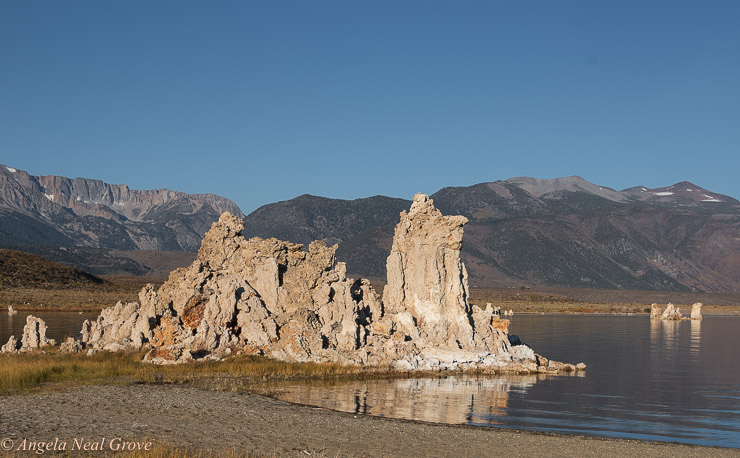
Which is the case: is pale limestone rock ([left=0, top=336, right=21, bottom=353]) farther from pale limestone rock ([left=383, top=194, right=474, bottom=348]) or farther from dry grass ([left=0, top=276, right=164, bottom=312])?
dry grass ([left=0, top=276, right=164, bottom=312])

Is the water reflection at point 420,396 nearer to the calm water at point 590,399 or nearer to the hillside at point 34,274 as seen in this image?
the calm water at point 590,399

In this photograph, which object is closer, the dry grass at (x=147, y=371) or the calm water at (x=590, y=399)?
the calm water at (x=590, y=399)

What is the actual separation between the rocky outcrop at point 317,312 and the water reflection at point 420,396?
2.51 metres

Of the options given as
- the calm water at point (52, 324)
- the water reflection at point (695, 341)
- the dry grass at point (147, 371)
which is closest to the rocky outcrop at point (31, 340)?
the dry grass at point (147, 371)

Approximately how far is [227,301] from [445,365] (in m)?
10.1

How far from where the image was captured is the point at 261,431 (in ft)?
66.6

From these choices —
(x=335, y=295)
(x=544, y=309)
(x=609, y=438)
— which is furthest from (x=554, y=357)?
(x=544, y=309)

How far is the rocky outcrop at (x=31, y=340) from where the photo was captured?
3544cm

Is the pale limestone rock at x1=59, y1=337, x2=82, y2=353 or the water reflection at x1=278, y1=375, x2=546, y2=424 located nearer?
the water reflection at x1=278, y1=375, x2=546, y2=424

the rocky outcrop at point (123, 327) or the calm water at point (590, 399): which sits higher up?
the rocky outcrop at point (123, 327)

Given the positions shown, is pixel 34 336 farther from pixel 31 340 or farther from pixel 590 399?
pixel 590 399

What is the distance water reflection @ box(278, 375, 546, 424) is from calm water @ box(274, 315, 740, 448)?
3 centimetres

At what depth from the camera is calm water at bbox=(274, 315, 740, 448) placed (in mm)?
23812

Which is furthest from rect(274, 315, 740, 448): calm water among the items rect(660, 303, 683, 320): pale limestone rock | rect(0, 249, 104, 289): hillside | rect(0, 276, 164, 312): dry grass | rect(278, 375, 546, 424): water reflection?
rect(0, 249, 104, 289): hillside
